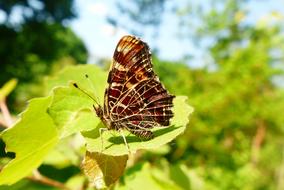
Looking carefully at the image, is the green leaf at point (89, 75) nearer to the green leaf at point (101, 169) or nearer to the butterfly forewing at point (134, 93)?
the butterfly forewing at point (134, 93)

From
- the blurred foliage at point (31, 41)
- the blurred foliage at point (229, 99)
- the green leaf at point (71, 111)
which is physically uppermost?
the blurred foliage at point (31, 41)

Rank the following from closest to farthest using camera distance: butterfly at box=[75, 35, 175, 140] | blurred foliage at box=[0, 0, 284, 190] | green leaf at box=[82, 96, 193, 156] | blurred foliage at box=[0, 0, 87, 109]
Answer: green leaf at box=[82, 96, 193, 156] < butterfly at box=[75, 35, 175, 140] < blurred foliage at box=[0, 0, 284, 190] < blurred foliage at box=[0, 0, 87, 109]

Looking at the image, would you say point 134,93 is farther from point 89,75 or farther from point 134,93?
point 89,75

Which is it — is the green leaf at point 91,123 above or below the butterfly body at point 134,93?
below

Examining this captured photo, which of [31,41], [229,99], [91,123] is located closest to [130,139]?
[91,123]

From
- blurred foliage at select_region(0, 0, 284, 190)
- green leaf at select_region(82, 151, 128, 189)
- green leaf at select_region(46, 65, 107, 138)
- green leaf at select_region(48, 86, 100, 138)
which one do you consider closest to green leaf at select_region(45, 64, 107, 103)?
green leaf at select_region(46, 65, 107, 138)

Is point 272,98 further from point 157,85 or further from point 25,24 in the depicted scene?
point 25,24

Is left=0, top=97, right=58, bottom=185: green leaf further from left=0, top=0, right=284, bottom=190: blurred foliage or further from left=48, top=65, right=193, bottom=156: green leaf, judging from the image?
left=0, top=0, right=284, bottom=190: blurred foliage

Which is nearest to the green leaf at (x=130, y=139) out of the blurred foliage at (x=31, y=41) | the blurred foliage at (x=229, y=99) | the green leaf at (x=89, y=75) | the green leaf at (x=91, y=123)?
the green leaf at (x=91, y=123)
